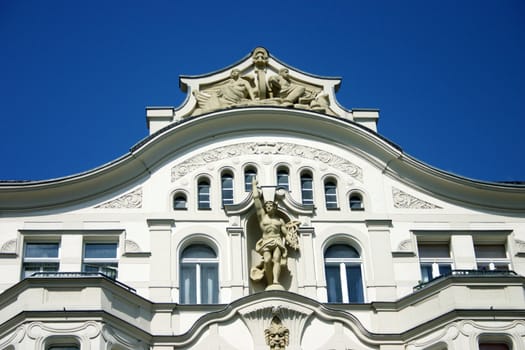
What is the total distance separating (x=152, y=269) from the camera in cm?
2827

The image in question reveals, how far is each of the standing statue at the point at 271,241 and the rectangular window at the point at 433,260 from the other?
2.95 m

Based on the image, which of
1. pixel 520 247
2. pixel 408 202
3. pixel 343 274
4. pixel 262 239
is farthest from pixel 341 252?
pixel 520 247

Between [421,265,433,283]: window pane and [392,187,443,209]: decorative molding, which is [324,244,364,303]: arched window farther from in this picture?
[392,187,443,209]: decorative molding

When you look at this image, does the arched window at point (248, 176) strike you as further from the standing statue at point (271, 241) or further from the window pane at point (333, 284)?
the window pane at point (333, 284)

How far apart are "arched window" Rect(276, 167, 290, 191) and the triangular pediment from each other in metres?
1.59

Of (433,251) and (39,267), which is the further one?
(433,251)

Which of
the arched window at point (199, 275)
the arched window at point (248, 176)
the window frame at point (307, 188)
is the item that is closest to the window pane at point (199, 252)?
the arched window at point (199, 275)

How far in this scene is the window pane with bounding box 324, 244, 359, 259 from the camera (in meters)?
29.2

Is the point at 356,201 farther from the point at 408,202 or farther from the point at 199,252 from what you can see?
the point at 199,252

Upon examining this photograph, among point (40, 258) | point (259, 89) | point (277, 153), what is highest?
point (259, 89)

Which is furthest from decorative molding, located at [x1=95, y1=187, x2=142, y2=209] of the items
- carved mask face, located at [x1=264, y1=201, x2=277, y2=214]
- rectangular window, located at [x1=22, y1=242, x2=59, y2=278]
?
carved mask face, located at [x1=264, y1=201, x2=277, y2=214]

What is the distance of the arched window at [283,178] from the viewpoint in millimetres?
29953

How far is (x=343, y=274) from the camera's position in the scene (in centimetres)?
2886

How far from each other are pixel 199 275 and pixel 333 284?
3010mm
